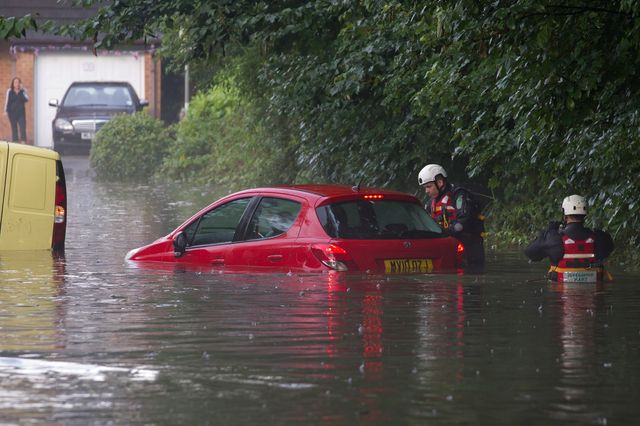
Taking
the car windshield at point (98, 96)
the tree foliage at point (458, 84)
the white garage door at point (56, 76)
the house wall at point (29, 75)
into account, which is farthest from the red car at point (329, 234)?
the white garage door at point (56, 76)

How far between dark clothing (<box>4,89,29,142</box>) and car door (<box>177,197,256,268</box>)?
36438mm

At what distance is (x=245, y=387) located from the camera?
9.77 m

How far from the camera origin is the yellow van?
19.1 meters

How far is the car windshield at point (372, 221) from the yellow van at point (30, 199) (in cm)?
509

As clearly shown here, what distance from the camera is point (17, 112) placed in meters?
53.0

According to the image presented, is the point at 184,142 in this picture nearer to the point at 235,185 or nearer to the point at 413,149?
the point at 235,185

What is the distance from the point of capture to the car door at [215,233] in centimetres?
1638

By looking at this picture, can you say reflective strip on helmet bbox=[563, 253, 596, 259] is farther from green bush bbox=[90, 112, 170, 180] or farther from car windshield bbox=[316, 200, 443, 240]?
green bush bbox=[90, 112, 170, 180]

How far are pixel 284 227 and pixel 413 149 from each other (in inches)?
310

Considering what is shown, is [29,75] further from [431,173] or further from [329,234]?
[329,234]

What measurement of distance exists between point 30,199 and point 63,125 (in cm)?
3047

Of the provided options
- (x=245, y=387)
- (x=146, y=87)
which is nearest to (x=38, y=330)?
(x=245, y=387)

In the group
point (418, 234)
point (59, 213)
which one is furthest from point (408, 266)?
point (59, 213)

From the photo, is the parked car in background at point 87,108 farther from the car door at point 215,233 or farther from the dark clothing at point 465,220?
the dark clothing at point 465,220
